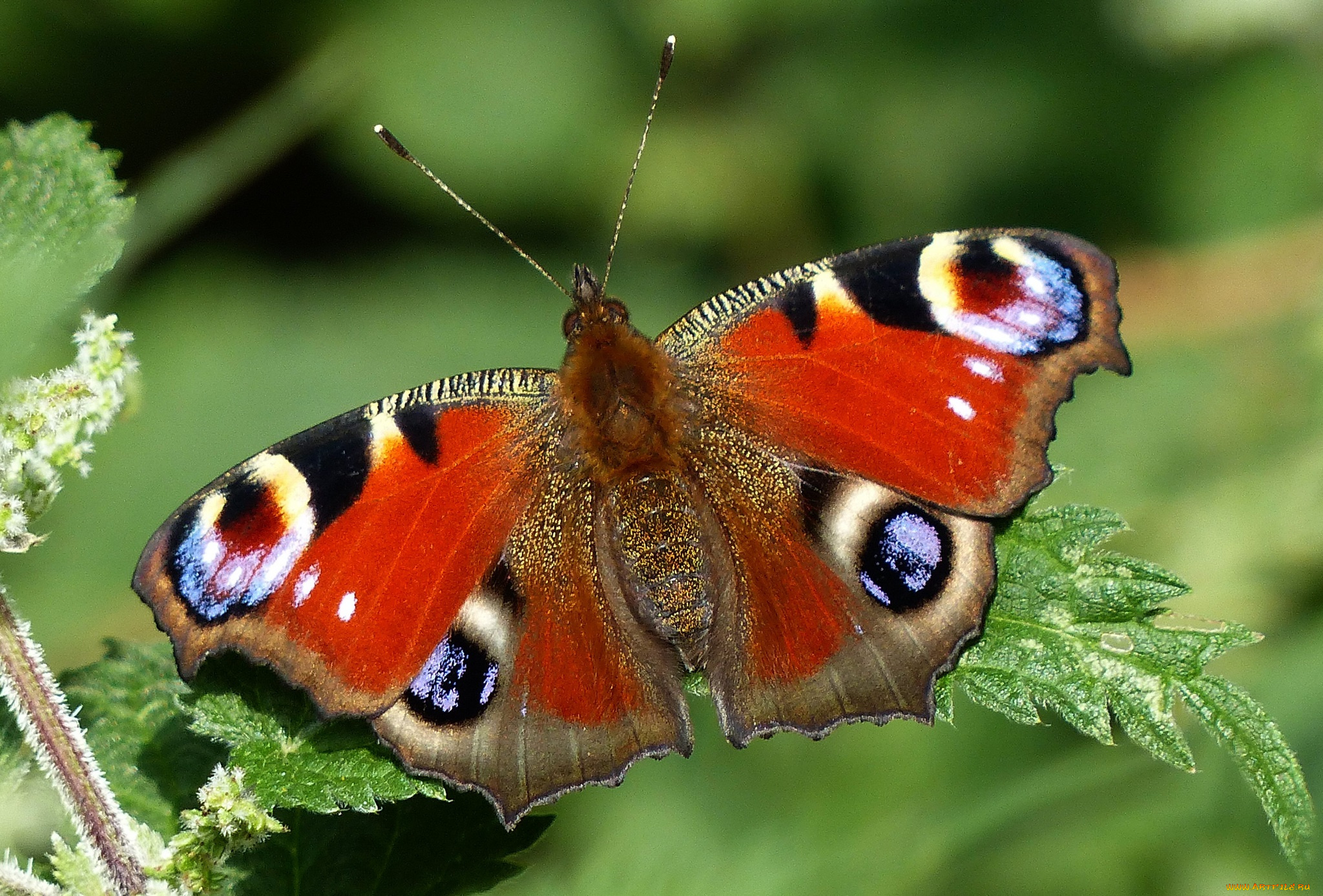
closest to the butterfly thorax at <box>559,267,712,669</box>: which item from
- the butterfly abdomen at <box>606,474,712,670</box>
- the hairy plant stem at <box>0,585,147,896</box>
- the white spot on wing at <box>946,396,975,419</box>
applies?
the butterfly abdomen at <box>606,474,712,670</box>

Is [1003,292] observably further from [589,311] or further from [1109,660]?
[589,311]

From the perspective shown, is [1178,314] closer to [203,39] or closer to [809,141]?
[809,141]

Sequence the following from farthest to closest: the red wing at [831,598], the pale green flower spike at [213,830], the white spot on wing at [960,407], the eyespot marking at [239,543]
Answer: the white spot on wing at [960,407] → the red wing at [831,598] → the eyespot marking at [239,543] → the pale green flower spike at [213,830]

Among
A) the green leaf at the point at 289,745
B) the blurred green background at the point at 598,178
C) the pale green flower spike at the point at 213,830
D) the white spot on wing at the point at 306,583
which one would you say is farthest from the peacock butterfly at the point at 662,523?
the blurred green background at the point at 598,178

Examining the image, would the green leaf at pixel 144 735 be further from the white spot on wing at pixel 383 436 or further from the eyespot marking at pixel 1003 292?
the eyespot marking at pixel 1003 292

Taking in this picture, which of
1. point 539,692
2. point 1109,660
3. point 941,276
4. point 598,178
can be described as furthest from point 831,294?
point 598,178

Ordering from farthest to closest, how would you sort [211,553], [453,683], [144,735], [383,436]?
[144,735], [383,436], [453,683], [211,553]

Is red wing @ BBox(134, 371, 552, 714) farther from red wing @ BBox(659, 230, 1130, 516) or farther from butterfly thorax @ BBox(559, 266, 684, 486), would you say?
red wing @ BBox(659, 230, 1130, 516)

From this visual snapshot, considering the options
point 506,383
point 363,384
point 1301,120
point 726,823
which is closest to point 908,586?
point 506,383
